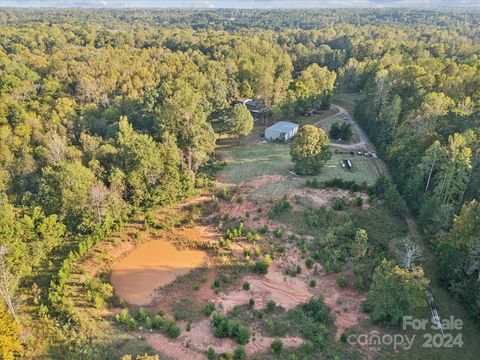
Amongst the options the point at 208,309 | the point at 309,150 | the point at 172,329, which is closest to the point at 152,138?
the point at 309,150

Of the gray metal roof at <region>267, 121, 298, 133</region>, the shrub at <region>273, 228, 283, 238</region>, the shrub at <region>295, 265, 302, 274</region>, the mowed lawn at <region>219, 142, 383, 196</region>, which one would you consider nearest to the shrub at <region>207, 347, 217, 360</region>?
the shrub at <region>295, 265, 302, 274</region>

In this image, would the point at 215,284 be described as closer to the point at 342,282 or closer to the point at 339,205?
the point at 342,282

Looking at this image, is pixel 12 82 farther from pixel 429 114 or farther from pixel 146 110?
pixel 429 114

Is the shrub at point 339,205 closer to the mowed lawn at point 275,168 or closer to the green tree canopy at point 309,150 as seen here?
the mowed lawn at point 275,168

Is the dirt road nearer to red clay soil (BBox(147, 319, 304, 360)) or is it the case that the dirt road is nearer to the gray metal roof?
the gray metal roof

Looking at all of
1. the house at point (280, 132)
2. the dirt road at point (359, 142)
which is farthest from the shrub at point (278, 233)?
the dirt road at point (359, 142)
